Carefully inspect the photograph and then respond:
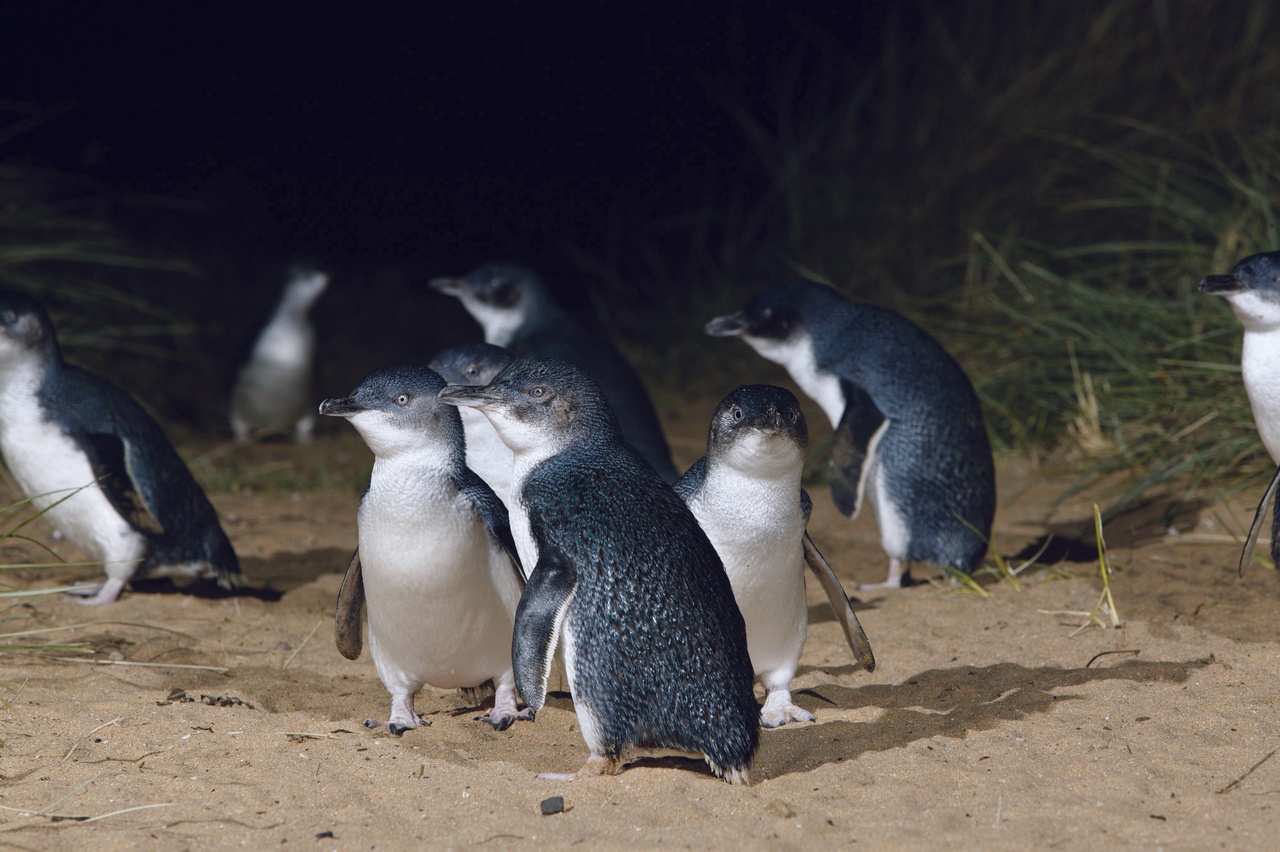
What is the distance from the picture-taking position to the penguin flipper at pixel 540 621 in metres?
2.57

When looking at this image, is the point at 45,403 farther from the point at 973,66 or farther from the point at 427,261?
the point at 427,261

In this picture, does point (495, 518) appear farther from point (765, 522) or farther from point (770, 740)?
point (770, 740)

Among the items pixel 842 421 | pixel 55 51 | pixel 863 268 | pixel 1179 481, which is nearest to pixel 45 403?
pixel 842 421

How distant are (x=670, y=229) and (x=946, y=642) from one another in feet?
21.2

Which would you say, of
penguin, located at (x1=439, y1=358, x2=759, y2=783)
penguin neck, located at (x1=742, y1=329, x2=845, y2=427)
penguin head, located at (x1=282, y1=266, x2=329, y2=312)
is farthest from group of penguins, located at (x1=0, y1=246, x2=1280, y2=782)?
penguin head, located at (x1=282, y1=266, x2=329, y2=312)

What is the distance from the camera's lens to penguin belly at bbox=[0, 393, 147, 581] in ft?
14.0

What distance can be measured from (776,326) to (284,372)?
3425 mm

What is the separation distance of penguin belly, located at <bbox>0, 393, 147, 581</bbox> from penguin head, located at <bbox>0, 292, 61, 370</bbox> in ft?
0.40

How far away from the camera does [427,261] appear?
35.1 ft

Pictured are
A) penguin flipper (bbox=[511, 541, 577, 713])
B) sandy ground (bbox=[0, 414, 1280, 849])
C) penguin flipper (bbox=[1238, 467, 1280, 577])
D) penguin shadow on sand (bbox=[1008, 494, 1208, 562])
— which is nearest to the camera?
sandy ground (bbox=[0, 414, 1280, 849])

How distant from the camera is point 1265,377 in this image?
3.74 metres

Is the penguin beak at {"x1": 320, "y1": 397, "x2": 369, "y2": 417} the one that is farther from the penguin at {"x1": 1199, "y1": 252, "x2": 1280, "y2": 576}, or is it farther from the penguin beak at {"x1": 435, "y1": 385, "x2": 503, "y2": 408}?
the penguin at {"x1": 1199, "y1": 252, "x2": 1280, "y2": 576}

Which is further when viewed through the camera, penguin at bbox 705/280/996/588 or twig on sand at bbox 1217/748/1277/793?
penguin at bbox 705/280/996/588

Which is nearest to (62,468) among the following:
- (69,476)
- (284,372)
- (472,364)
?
(69,476)
